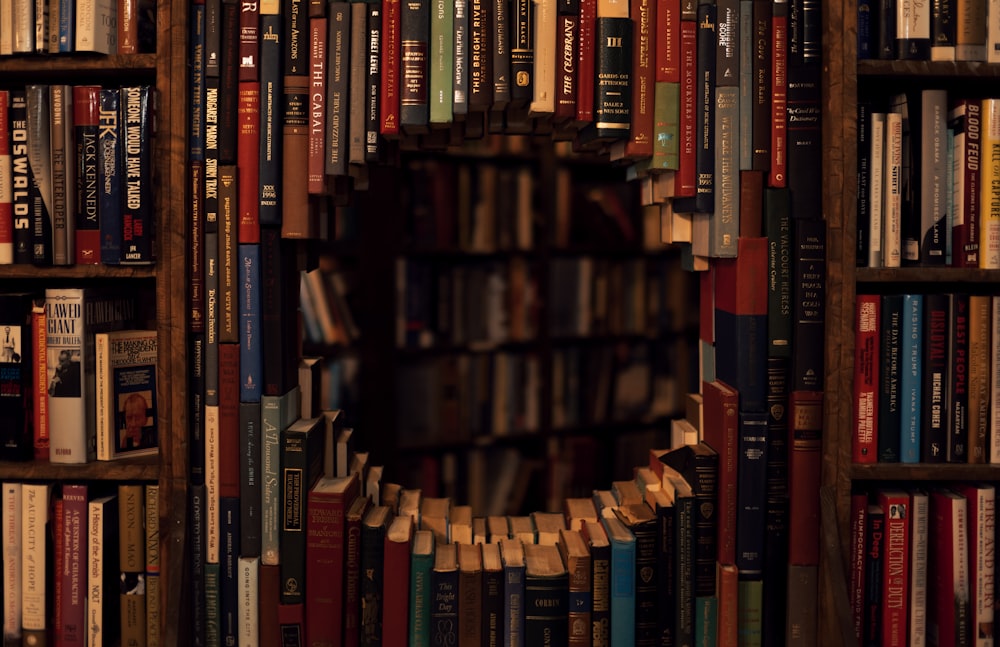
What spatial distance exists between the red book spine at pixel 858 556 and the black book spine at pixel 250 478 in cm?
99

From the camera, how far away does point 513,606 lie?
1.37 meters

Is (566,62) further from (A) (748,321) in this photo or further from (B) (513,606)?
(B) (513,606)

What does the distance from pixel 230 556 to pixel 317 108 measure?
753 millimetres

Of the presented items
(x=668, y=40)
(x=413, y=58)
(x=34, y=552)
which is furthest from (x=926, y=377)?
(x=34, y=552)

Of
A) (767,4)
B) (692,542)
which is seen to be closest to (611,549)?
(692,542)

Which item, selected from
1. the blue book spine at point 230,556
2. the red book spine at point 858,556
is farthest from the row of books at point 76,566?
the red book spine at point 858,556

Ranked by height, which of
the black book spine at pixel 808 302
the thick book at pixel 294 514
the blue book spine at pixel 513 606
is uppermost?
the black book spine at pixel 808 302

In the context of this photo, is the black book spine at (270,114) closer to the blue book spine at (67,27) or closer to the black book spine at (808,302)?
the blue book spine at (67,27)

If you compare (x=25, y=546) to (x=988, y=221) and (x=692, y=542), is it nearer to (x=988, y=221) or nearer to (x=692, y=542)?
(x=692, y=542)

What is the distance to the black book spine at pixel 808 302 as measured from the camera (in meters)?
1.36

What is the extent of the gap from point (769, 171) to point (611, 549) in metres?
0.67

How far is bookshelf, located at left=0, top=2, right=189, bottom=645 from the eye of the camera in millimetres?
1340

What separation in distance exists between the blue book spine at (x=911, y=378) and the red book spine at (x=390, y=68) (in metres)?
0.88

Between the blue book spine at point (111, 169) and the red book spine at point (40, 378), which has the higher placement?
the blue book spine at point (111, 169)
